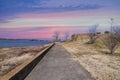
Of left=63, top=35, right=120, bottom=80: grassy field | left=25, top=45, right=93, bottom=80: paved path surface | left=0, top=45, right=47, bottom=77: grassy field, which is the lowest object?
left=0, top=45, right=47, bottom=77: grassy field

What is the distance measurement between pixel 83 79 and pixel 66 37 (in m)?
165

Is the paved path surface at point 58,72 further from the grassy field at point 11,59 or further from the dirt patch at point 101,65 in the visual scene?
the grassy field at point 11,59

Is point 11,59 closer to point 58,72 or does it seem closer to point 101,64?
point 101,64

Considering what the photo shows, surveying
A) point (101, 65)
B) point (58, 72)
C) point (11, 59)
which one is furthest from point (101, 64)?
point (11, 59)

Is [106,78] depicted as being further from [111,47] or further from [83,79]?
[111,47]

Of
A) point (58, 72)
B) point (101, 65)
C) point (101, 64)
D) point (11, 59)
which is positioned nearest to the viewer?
point (58, 72)

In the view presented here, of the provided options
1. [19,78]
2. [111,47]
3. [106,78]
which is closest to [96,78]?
[106,78]

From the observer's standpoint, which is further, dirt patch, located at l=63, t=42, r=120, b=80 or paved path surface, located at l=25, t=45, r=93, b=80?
dirt patch, located at l=63, t=42, r=120, b=80

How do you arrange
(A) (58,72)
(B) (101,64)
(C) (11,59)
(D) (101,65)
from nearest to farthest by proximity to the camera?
(A) (58,72) < (D) (101,65) < (B) (101,64) < (C) (11,59)

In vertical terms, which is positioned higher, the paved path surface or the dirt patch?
the paved path surface

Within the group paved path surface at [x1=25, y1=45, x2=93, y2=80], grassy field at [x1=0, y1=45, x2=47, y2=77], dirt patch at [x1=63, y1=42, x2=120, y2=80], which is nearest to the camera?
paved path surface at [x1=25, y1=45, x2=93, y2=80]

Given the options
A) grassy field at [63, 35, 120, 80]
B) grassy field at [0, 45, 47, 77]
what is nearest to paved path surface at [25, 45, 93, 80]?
grassy field at [63, 35, 120, 80]

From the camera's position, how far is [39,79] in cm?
1021

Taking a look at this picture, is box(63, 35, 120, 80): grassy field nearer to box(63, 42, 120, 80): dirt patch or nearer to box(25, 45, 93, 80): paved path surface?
box(63, 42, 120, 80): dirt patch
